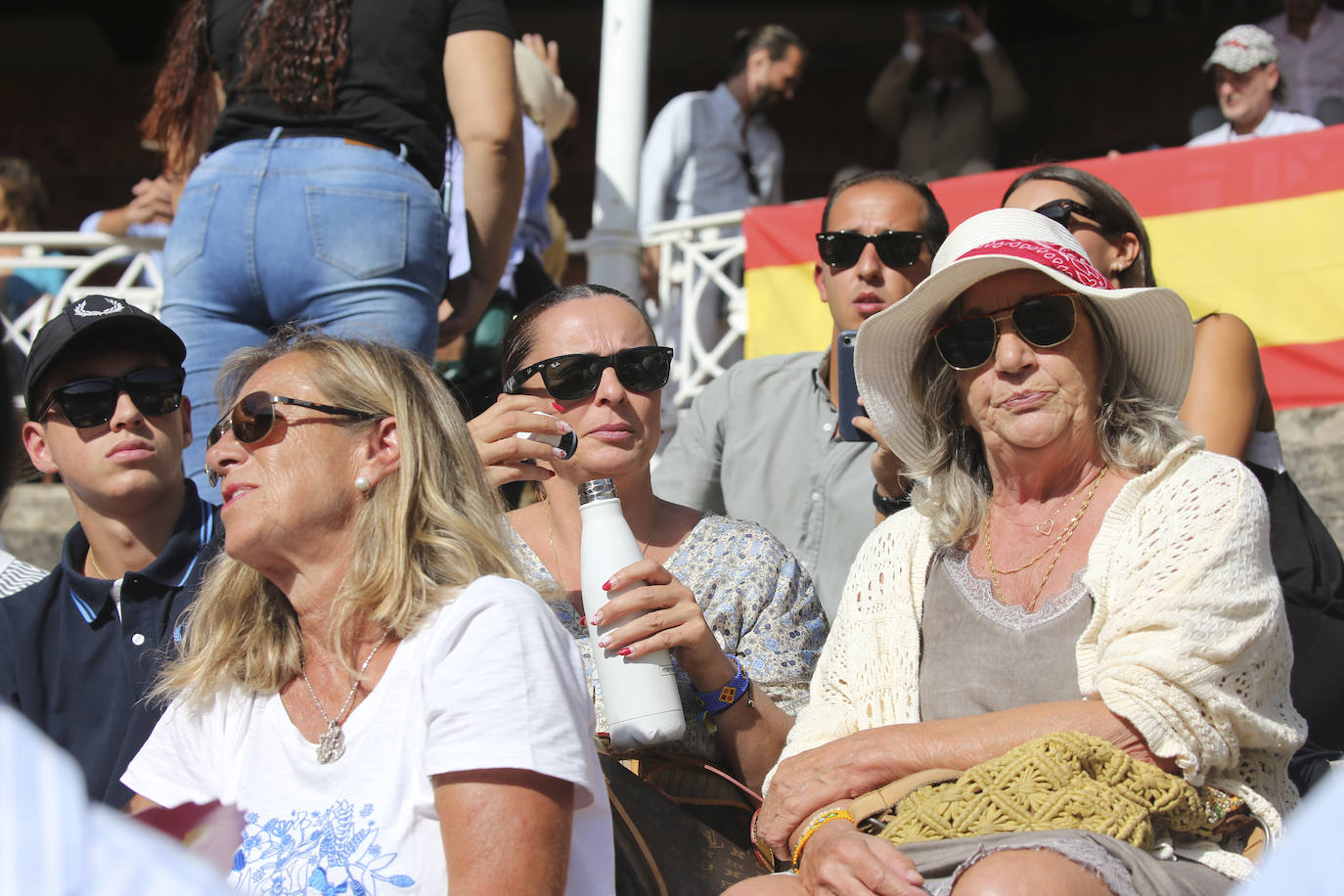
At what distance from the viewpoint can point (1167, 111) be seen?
9.63 metres

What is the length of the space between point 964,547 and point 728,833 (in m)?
0.75

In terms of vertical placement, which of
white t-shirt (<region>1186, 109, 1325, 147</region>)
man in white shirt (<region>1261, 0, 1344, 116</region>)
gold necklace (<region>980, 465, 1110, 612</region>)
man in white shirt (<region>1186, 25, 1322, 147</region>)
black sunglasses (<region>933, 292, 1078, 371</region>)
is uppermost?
man in white shirt (<region>1261, 0, 1344, 116</region>)

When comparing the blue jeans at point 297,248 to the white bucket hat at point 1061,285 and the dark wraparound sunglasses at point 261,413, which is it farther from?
the white bucket hat at point 1061,285

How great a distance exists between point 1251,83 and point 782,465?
4.01 meters

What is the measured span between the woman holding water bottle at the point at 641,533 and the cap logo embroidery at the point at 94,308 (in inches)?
34.5

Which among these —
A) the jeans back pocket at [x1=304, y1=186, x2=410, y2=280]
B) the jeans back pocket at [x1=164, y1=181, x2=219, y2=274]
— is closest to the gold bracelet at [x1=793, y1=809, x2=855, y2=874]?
the jeans back pocket at [x1=304, y1=186, x2=410, y2=280]

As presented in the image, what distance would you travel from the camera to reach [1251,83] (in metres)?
6.57

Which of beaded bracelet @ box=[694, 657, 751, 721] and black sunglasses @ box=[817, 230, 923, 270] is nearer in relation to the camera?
beaded bracelet @ box=[694, 657, 751, 721]

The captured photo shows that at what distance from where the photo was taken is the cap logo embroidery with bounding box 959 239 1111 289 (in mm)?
2742

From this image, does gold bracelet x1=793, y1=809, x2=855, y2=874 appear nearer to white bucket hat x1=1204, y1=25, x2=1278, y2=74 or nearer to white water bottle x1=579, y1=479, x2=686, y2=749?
white water bottle x1=579, y1=479, x2=686, y2=749

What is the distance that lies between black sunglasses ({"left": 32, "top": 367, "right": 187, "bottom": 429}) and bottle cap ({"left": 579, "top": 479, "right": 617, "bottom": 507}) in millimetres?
1173

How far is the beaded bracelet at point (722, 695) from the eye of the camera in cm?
267

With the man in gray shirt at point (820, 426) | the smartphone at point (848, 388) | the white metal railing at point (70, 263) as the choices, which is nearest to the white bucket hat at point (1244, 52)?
the man in gray shirt at point (820, 426)

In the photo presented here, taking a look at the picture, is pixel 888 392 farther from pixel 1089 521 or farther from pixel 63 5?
pixel 63 5
